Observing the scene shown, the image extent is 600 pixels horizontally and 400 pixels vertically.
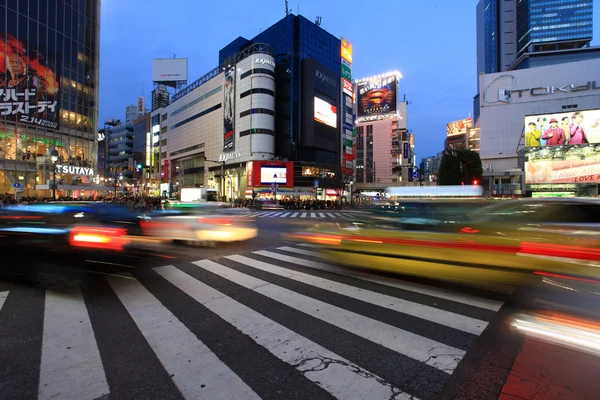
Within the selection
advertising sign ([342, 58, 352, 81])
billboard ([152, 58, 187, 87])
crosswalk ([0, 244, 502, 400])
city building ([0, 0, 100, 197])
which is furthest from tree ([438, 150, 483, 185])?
billboard ([152, 58, 187, 87])

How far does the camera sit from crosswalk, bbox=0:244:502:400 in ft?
8.57

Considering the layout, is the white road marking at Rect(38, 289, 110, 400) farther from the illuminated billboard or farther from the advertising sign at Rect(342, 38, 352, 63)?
the advertising sign at Rect(342, 38, 352, 63)

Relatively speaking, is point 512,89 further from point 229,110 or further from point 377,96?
point 229,110

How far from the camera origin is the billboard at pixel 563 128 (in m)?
39.7

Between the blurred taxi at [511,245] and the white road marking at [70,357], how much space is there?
5585 millimetres

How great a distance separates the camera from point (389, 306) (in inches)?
182

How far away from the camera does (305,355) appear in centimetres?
315

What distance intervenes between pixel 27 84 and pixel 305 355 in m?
55.1

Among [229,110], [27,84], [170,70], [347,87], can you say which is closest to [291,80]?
[229,110]

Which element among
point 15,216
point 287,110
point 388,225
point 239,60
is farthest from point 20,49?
point 388,225

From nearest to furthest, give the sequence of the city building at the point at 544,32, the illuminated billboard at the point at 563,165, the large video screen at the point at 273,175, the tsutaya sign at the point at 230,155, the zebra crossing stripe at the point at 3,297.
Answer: the zebra crossing stripe at the point at 3,297 → the illuminated billboard at the point at 563,165 → the large video screen at the point at 273,175 → the tsutaya sign at the point at 230,155 → the city building at the point at 544,32

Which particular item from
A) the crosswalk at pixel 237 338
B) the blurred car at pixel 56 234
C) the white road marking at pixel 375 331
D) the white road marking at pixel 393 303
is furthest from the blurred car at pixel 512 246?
the blurred car at pixel 56 234

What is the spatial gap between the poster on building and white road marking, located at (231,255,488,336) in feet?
197

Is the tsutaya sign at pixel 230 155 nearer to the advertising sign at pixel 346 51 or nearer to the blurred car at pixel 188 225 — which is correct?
the advertising sign at pixel 346 51
